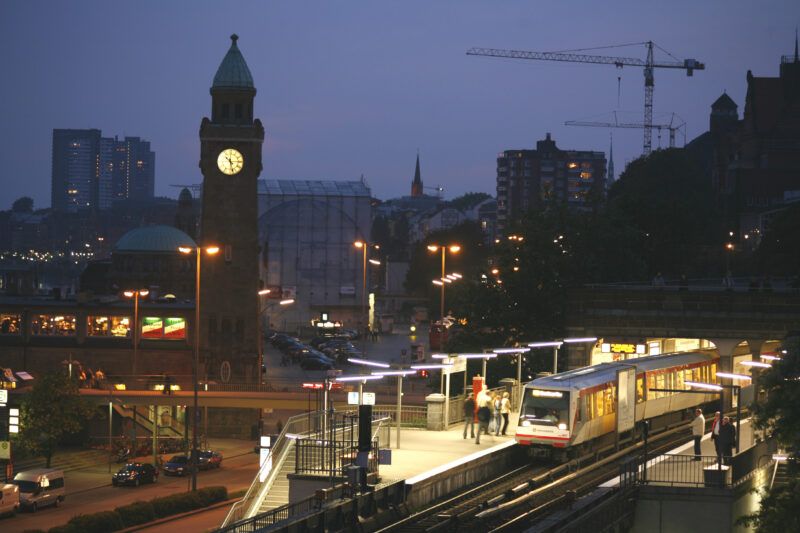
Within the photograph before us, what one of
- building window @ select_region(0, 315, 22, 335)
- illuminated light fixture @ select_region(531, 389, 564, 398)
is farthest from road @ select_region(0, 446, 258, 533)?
building window @ select_region(0, 315, 22, 335)

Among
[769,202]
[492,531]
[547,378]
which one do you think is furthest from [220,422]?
[769,202]

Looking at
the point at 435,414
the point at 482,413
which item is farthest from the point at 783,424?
the point at 435,414

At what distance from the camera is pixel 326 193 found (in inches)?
6885

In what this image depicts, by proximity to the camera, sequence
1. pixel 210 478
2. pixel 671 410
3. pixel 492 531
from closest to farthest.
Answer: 1. pixel 492 531
2. pixel 671 410
3. pixel 210 478

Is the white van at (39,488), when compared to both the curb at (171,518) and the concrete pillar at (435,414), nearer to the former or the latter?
the curb at (171,518)

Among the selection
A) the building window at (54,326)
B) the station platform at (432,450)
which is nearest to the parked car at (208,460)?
the building window at (54,326)

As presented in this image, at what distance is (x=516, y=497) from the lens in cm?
4038

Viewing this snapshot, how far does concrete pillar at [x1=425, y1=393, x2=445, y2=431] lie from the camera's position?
51406 millimetres

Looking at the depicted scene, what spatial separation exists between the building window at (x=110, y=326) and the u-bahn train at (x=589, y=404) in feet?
164

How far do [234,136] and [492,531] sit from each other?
69.8 meters

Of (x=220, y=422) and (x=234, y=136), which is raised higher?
(x=234, y=136)

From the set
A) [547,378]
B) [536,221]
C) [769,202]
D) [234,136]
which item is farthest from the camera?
[769,202]

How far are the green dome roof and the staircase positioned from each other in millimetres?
109868

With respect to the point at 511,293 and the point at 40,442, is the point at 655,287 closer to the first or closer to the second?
the point at 511,293
